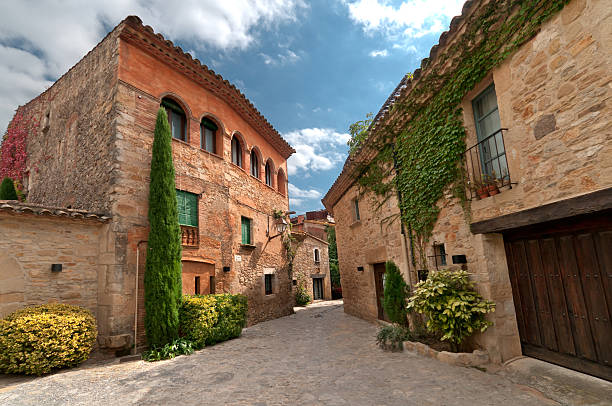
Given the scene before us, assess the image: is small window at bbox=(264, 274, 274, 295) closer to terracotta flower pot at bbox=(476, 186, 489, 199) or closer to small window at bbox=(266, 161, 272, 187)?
small window at bbox=(266, 161, 272, 187)

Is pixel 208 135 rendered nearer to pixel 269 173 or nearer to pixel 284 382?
pixel 269 173

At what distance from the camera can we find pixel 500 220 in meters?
4.36

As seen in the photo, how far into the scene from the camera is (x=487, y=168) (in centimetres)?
495

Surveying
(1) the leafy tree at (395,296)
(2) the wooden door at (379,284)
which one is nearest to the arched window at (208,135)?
(2) the wooden door at (379,284)

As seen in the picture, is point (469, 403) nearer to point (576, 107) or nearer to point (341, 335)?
point (576, 107)

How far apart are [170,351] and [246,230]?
5.53 m

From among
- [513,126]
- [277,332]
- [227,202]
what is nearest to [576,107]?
[513,126]

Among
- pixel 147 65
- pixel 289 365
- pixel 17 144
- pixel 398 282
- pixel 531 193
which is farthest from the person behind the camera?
pixel 17 144

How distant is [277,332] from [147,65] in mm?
8660

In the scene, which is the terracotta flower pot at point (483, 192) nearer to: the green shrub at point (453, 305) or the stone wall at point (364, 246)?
the green shrub at point (453, 305)

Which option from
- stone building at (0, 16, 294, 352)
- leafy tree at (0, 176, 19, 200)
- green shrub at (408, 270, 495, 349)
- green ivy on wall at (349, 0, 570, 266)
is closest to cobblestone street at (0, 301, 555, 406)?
green shrub at (408, 270, 495, 349)

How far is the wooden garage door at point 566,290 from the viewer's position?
353 cm

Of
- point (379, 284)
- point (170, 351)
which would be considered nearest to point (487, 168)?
point (379, 284)

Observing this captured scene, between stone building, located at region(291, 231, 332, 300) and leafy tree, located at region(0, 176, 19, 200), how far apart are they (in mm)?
13523
